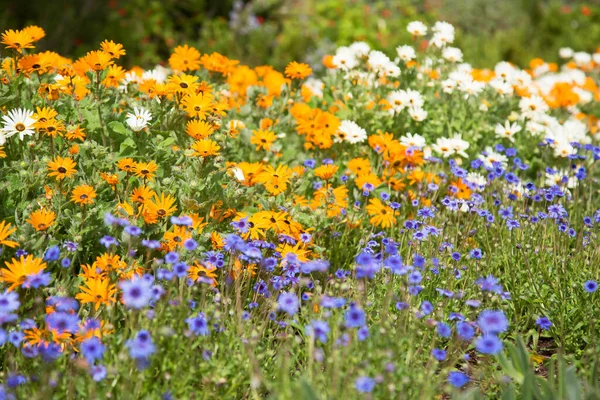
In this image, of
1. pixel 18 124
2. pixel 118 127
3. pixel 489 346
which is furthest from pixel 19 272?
pixel 489 346

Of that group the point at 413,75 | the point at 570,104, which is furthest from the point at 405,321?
the point at 570,104

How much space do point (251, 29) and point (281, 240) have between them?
21.7 ft

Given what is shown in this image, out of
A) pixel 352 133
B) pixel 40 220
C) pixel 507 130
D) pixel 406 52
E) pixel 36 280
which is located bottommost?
pixel 36 280

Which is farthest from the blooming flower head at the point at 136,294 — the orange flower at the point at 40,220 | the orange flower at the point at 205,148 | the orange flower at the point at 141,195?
the orange flower at the point at 205,148

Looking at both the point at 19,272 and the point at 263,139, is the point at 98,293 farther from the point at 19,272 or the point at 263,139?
the point at 263,139

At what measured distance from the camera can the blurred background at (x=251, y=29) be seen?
8.80 metres

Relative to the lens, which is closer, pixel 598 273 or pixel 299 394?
pixel 299 394

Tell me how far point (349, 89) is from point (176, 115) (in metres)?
1.45

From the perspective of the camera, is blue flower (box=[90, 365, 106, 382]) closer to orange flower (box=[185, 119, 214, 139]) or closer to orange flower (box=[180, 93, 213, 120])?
orange flower (box=[185, 119, 214, 139])

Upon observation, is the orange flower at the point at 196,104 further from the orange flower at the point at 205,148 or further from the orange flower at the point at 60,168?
the orange flower at the point at 60,168

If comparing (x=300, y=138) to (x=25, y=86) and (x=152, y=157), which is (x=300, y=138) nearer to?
(x=152, y=157)

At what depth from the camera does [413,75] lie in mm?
4535

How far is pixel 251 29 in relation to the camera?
911 centimetres

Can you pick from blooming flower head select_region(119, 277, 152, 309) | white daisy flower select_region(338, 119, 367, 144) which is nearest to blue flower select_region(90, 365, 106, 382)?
blooming flower head select_region(119, 277, 152, 309)
